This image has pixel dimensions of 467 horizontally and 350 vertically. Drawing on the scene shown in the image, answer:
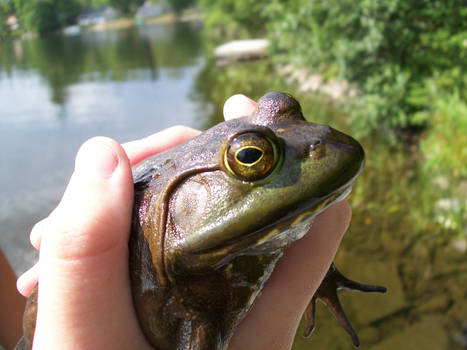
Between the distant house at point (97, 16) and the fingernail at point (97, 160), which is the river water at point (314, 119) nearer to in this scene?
the fingernail at point (97, 160)

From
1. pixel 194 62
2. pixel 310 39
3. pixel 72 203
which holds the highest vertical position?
pixel 72 203

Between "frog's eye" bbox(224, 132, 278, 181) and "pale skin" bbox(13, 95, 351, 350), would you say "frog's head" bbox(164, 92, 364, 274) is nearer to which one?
"frog's eye" bbox(224, 132, 278, 181)

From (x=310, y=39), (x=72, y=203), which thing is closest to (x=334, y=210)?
(x=72, y=203)

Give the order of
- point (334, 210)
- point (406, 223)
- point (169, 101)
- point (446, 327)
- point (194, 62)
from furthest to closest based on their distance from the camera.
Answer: point (194, 62) < point (169, 101) < point (406, 223) < point (446, 327) < point (334, 210)

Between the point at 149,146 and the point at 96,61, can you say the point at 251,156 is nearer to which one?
the point at 149,146

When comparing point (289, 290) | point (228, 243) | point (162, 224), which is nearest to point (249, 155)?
point (228, 243)

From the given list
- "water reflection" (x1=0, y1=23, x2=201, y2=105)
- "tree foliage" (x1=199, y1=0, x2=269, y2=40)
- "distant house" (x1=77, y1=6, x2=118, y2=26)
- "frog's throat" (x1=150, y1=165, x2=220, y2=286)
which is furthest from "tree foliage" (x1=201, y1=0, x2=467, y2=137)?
"distant house" (x1=77, y1=6, x2=118, y2=26)

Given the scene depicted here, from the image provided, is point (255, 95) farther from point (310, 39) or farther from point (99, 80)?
point (99, 80)
